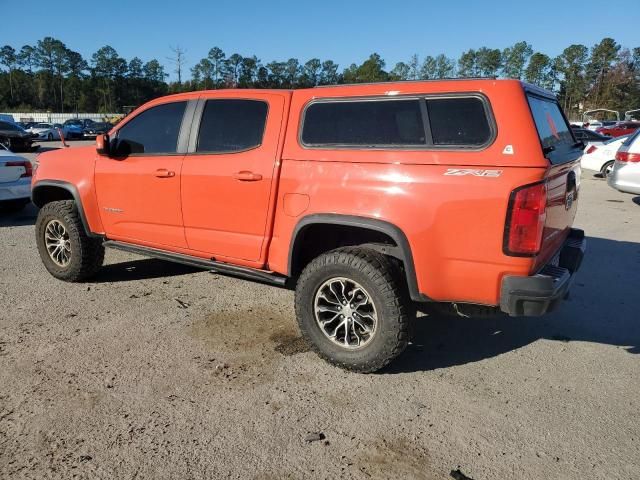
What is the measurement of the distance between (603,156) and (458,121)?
13.7m

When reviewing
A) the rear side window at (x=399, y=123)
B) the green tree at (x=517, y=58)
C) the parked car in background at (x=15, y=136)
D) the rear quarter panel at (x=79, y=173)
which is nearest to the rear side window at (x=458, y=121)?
the rear side window at (x=399, y=123)

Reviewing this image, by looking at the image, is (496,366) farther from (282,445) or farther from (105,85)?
(105,85)

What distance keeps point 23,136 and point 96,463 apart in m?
24.1

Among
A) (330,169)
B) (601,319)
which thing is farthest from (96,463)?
(601,319)

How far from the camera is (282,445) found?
8.82ft

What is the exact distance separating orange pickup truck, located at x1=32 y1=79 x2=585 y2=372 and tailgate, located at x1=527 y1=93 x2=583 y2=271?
0.02m

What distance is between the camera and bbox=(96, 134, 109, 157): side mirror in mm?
4520

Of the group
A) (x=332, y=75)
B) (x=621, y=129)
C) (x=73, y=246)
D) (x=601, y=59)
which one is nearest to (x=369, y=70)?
(x=332, y=75)

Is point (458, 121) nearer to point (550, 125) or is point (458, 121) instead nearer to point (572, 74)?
point (550, 125)

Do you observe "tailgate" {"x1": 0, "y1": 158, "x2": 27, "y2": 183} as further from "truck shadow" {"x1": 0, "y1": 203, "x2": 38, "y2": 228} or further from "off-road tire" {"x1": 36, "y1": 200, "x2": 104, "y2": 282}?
"off-road tire" {"x1": 36, "y1": 200, "x2": 104, "y2": 282}

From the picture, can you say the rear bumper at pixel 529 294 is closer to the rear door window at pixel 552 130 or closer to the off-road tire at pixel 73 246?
the rear door window at pixel 552 130

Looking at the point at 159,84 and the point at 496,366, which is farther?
the point at 159,84

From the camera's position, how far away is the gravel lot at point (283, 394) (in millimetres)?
2570

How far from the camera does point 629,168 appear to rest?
960cm
